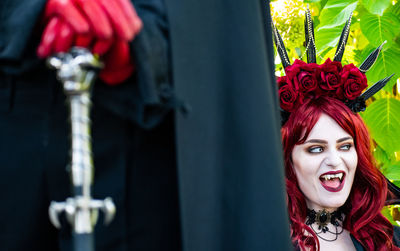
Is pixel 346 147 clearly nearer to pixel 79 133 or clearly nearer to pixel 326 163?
pixel 326 163

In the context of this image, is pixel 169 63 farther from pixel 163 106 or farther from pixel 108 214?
pixel 108 214

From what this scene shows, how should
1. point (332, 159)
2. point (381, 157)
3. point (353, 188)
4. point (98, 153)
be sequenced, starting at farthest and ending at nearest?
point (381, 157) → point (353, 188) → point (332, 159) → point (98, 153)

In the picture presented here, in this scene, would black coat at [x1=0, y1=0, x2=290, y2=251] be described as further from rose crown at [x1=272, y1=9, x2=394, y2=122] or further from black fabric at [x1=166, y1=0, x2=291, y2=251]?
rose crown at [x1=272, y1=9, x2=394, y2=122]

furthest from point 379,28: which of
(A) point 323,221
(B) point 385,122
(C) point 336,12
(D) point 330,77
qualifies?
(A) point 323,221

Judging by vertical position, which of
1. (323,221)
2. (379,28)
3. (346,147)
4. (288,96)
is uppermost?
(379,28)

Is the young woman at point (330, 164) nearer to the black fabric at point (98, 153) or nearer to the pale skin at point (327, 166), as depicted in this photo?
the pale skin at point (327, 166)

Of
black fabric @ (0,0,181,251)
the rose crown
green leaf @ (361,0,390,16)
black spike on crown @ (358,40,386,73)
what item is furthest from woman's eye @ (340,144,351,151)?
black fabric @ (0,0,181,251)

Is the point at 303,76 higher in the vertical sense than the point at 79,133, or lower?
higher

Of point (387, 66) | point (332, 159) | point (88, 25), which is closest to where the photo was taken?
point (88, 25)

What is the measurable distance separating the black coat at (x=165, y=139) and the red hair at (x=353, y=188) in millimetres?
876

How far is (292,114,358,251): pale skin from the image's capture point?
6.10 feet

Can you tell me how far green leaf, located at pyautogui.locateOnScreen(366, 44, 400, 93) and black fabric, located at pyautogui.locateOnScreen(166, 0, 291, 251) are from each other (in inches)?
49.2

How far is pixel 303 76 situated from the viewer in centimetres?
193

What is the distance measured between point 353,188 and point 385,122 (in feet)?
1.20
